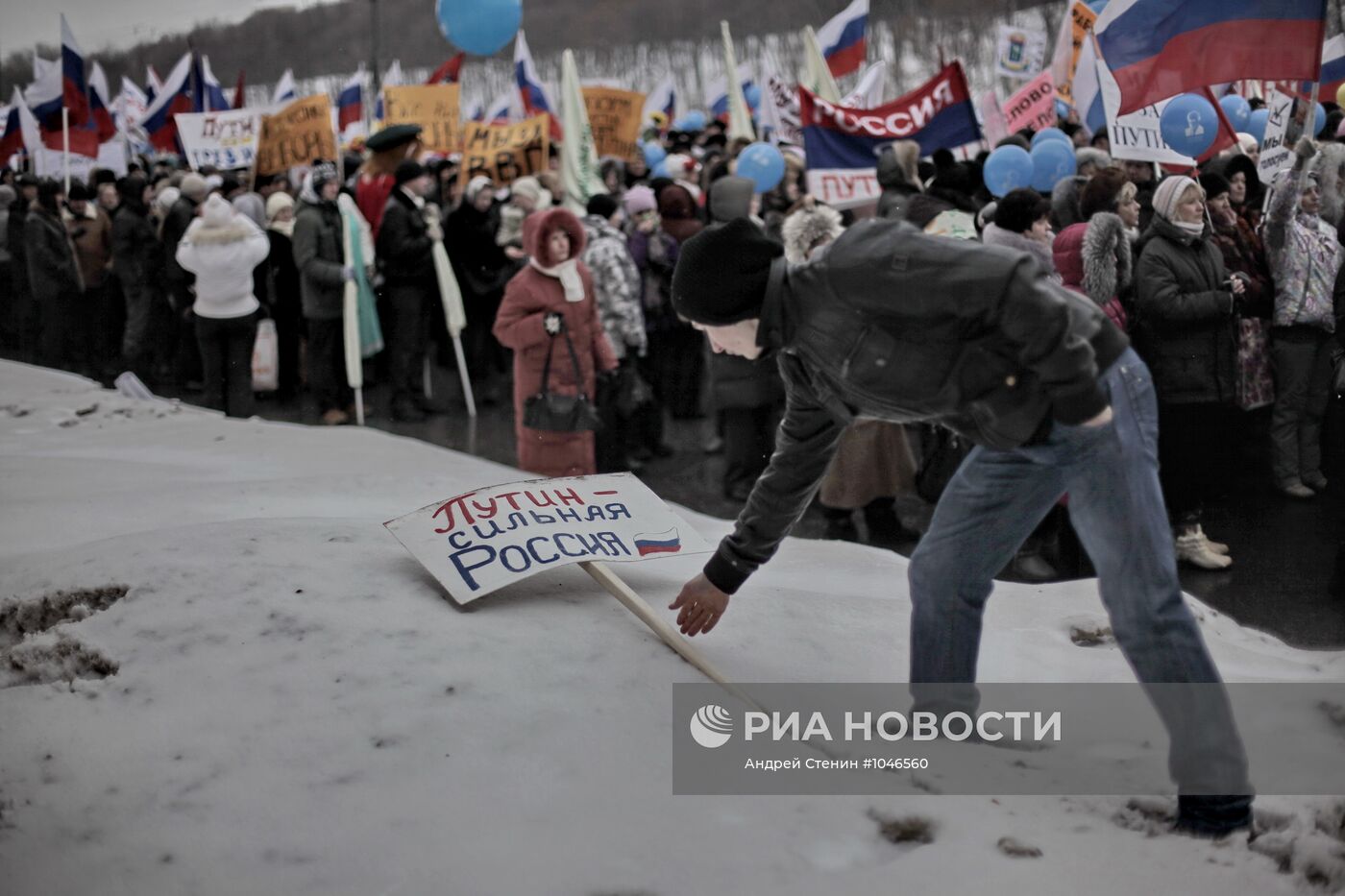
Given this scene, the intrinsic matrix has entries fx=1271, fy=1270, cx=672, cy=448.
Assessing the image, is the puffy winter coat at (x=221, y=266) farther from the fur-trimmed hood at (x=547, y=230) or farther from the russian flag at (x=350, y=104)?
the russian flag at (x=350, y=104)

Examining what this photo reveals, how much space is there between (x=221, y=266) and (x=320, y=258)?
636 millimetres

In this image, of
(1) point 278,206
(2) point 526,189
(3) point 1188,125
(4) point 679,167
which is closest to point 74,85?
(1) point 278,206

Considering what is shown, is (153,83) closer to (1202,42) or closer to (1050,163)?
(1050,163)

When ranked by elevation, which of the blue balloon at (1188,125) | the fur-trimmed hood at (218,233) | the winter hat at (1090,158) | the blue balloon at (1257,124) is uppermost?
the blue balloon at (1188,125)

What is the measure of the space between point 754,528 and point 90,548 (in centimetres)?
185

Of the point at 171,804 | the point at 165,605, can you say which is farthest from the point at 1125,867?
the point at 165,605

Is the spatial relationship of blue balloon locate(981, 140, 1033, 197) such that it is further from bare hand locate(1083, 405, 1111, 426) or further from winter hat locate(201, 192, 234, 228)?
winter hat locate(201, 192, 234, 228)

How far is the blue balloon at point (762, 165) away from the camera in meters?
8.67

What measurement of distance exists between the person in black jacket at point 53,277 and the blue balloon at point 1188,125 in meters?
8.54

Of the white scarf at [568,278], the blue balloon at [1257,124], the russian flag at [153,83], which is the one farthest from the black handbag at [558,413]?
the russian flag at [153,83]

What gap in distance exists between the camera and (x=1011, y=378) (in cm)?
236

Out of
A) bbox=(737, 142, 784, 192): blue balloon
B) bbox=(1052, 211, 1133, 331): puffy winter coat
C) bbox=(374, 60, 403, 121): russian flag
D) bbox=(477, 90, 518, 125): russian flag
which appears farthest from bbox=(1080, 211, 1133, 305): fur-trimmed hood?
bbox=(374, 60, 403, 121): russian flag

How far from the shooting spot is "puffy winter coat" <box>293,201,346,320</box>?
8125mm

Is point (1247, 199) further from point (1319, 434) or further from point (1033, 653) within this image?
point (1033, 653)
